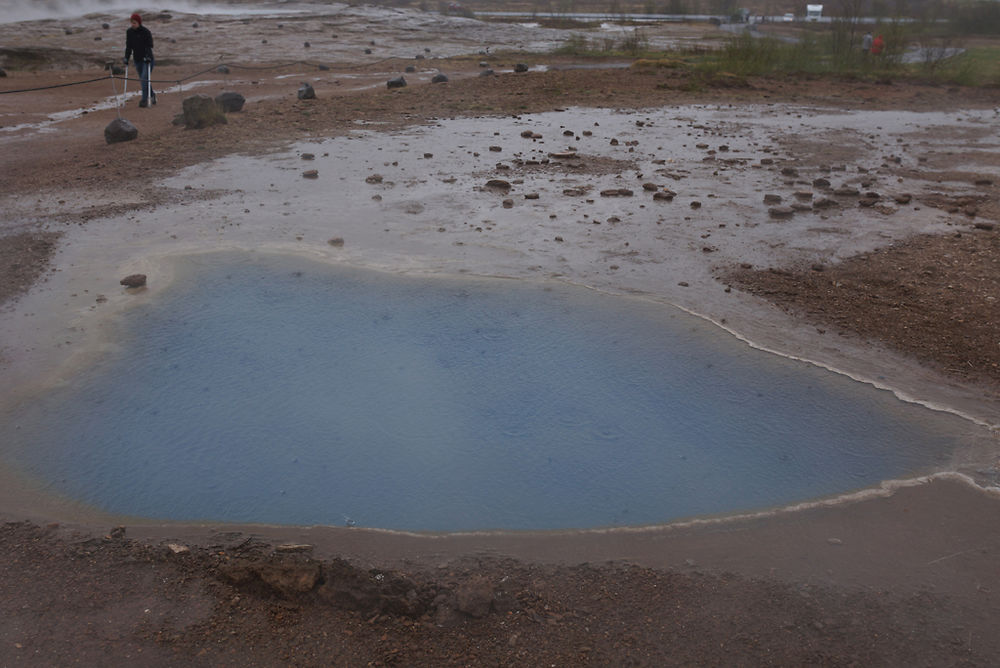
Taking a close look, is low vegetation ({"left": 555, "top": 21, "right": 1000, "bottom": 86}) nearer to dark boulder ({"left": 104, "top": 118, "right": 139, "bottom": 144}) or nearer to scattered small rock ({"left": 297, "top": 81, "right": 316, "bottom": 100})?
scattered small rock ({"left": 297, "top": 81, "right": 316, "bottom": 100})

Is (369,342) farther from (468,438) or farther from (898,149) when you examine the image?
(898,149)

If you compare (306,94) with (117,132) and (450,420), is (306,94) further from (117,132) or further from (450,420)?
(450,420)

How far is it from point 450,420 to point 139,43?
34.5 feet

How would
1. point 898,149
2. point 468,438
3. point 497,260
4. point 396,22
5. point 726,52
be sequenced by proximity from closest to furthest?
point 468,438 → point 497,260 → point 898,149 → point 726,52 → point 396,22

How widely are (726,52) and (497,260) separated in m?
13.0

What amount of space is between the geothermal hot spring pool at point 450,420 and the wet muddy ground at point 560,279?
0.60 ft

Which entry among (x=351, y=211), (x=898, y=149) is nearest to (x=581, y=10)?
(x=898, y=149)

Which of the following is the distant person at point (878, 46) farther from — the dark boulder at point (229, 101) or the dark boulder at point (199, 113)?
the dark boulder at point (199, 113)

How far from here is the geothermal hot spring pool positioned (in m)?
3.48

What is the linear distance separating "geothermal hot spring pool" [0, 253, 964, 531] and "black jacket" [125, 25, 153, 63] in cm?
829

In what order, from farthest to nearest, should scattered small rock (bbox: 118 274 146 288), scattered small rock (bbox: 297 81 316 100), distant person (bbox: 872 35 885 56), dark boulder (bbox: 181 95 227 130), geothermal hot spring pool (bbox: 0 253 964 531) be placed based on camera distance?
1. distant person (bbox: 872 35 885 56)
2. scattered small rock (bbox: 297 81 316 100)
3. dark boulder (bbox: 181 95 227 130)
4. scattered small rock (bbox: 118 274 146 288)
5. geothermal hot spring pool (bbox: 0 253 964 531)

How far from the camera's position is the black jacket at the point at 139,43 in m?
11.9

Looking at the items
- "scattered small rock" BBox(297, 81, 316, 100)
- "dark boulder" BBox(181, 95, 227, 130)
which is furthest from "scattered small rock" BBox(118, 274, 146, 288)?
"scattered small rock" BBox(297, 81, 316, 100)

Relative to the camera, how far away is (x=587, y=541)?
3176 mm
